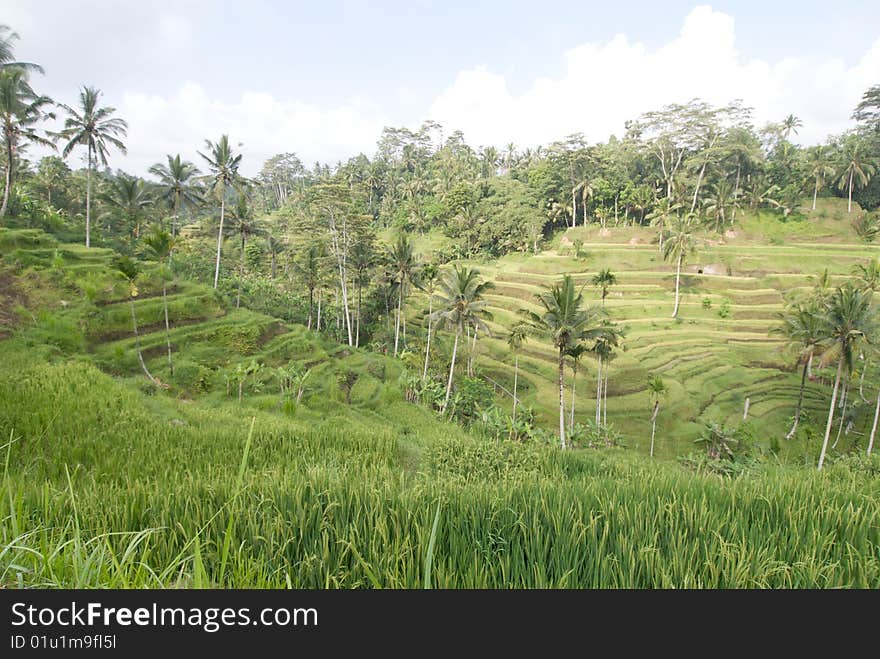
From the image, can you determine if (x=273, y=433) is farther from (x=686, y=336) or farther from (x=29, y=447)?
(x=686, y=336)

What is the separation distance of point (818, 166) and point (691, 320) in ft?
83.1

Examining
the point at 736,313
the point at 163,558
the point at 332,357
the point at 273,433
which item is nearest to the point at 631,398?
the point at 736,313

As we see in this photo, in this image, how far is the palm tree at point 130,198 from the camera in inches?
1131

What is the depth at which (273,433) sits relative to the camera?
8.74 meters

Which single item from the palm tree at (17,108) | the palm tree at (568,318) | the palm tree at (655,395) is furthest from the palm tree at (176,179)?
the palm tree at (655,395)

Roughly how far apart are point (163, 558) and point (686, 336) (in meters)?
29.1

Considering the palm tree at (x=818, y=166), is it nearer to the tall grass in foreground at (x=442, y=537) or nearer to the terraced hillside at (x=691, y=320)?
the terraced hillside at (x=691, y=320)

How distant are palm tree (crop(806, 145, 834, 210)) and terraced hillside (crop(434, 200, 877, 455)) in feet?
7.32

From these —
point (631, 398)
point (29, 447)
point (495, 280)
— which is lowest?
point (631, 398)

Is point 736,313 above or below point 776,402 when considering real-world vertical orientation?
above

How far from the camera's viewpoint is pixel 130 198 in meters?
29.1

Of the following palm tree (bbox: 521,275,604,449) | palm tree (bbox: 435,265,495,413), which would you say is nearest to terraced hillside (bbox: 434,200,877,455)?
palm tree (bbox: 435,265,495,413)

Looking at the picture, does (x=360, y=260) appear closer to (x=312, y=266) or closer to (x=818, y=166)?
(x=312, y=266)

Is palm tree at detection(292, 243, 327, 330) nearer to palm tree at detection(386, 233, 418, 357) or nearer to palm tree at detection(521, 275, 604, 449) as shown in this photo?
palm tree at detection(386, 233, 418, 357)
